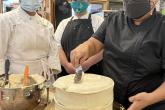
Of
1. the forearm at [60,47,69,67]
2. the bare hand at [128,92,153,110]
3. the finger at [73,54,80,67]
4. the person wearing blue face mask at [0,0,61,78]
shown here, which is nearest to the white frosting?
the bare hand at [128,92,153,110]

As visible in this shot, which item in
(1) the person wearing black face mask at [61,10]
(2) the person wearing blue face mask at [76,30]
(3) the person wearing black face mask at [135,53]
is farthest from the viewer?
(1) the person wearing black face mask at [61,10]

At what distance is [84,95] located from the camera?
3.08ft

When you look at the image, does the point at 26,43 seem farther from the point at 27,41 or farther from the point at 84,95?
the point at 84,95

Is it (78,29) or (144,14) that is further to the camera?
(78,29)

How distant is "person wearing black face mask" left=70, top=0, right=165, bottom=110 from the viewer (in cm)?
123

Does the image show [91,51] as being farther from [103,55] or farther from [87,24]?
→ [87,24]

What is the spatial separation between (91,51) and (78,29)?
818 mm

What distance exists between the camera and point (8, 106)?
116 cm

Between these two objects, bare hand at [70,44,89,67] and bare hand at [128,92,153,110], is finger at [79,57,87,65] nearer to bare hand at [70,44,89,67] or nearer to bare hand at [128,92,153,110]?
bare hand at [70,44,89,67]

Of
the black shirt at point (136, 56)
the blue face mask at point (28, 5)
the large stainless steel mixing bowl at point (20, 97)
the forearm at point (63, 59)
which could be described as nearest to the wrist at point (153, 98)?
the black shirt at point (136, 56)

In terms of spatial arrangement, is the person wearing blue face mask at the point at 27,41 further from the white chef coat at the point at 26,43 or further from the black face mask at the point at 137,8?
the black face mask at the point at 137,8

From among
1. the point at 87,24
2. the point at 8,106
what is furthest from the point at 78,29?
the point at 8,106

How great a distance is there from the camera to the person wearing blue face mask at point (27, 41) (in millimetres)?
1894

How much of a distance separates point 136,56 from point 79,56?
27cm
